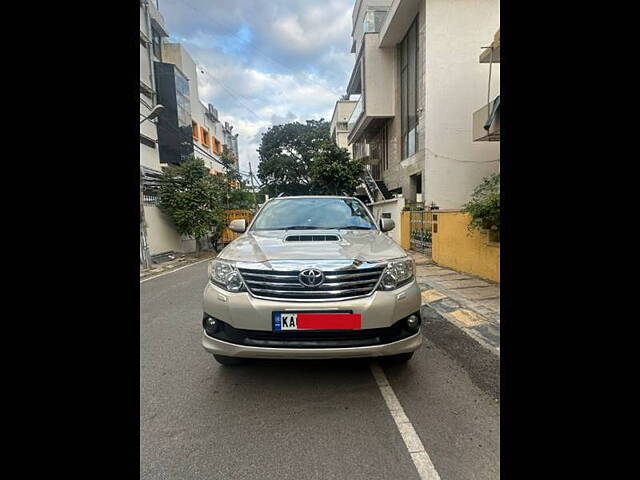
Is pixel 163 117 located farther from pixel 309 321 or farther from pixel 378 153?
pixel 309 321

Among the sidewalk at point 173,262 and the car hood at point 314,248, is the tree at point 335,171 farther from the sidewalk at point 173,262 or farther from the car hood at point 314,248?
the car hood at point 314,248

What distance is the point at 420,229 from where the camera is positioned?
960 centimetres

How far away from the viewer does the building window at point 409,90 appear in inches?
538

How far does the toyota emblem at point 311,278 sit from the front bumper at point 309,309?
0.14 m

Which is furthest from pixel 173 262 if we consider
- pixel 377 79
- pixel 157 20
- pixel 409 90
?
pixel 157 20

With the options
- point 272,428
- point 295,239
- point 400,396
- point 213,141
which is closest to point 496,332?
point 400,396

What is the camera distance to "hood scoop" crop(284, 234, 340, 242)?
2811 mm

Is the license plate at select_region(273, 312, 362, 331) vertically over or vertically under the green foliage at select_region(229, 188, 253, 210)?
under

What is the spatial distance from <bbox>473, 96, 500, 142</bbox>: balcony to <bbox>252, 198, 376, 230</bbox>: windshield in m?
6.26

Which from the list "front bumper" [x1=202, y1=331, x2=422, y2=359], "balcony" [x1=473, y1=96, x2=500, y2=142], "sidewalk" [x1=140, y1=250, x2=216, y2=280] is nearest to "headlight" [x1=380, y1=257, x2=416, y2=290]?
"front bumper" [x1=202, y1=331, x2=422, y2=359]

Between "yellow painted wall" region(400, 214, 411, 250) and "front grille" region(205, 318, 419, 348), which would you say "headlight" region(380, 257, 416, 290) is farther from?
"yellow painted wall" region(400, 214, 411, 250)

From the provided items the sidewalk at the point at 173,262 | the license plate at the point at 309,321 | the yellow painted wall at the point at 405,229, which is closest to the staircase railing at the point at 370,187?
the yellow painted wall at the point at 405,229
